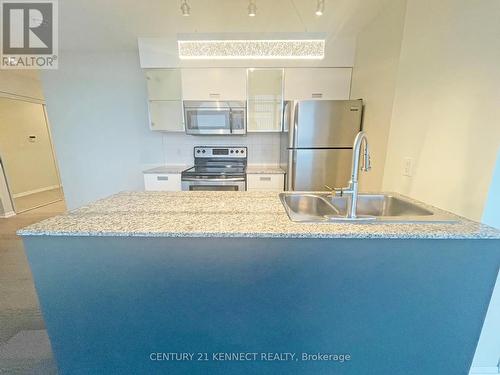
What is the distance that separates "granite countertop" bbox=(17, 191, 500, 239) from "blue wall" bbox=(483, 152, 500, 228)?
0.55 feet

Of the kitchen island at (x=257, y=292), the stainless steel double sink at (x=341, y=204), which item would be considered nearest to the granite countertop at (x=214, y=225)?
the kitchen island at (x=257, y=292)

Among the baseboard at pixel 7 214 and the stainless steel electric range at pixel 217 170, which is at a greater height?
the stainless steel electric range at pixel 217 170

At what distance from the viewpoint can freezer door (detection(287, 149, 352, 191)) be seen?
239 cm

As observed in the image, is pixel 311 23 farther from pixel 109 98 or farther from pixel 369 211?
pixel 109 98

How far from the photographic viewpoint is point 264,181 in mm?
2740

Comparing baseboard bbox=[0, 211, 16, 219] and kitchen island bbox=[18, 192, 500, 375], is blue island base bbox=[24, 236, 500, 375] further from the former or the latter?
baseboard bbox=[0, 211, 16, 219]

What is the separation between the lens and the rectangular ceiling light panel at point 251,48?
A: 4.45ft

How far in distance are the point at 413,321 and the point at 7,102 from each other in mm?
6851

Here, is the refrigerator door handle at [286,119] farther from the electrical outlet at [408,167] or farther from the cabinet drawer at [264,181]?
the electrical outlet at [408,167]

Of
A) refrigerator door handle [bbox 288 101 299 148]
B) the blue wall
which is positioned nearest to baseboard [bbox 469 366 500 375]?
the blue wall

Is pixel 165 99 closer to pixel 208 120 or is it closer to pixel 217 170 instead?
pixel 208 120

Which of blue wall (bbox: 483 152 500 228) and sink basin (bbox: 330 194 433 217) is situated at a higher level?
blue wall (bbox: 483 152 500 228)

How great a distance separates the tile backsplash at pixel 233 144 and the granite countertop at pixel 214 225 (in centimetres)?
212

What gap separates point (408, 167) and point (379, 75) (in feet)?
3.37
